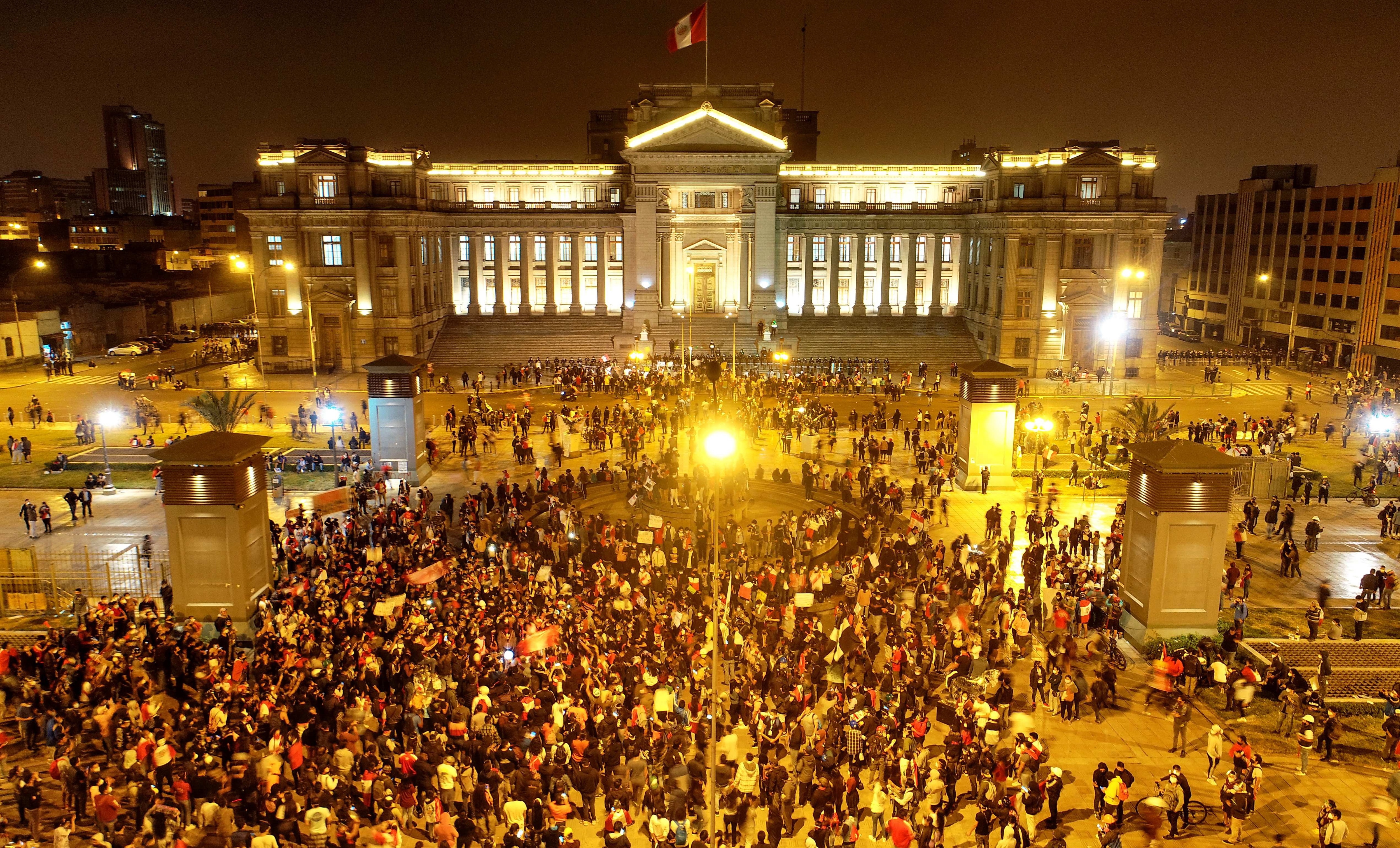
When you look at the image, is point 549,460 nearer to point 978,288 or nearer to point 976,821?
point 976,821

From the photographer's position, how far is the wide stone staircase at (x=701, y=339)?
2653 inches

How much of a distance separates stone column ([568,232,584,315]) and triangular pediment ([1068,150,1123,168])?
35.3 meters

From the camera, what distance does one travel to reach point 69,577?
26594mm

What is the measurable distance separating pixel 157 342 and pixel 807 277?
165 feet

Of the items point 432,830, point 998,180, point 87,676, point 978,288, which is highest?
point 998,180

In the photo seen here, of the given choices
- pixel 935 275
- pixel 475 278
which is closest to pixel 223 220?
pixel 475 278

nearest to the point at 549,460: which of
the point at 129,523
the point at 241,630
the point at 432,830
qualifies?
the point at 129,523

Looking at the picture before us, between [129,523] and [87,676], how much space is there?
51.5 ft

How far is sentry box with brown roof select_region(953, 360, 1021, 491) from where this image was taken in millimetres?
35500

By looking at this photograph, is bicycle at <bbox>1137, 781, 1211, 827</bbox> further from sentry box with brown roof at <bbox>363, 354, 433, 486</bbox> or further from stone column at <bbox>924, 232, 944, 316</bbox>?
stone column at <bbox>924, 232, 944, 316</bbox>

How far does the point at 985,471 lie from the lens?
3456 centimetres

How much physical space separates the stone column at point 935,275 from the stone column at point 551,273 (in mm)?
28511

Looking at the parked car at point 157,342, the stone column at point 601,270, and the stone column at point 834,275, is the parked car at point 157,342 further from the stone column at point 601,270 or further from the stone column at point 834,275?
the stone column at point 834,275

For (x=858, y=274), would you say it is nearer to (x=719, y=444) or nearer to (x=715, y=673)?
(x=719, y=444)
